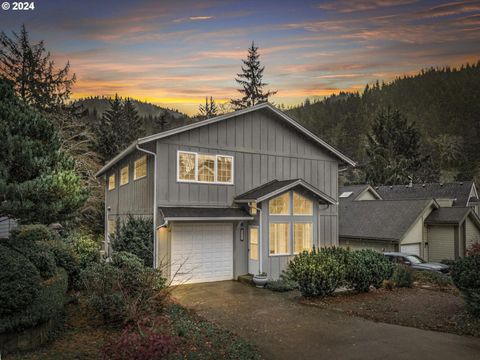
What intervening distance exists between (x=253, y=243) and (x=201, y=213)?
9.21 ft

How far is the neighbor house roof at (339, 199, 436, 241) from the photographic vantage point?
2312cm

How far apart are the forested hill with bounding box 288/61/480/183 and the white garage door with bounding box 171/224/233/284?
62.2 meters

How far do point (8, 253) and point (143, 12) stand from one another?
1071 cm

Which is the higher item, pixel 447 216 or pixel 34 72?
pixel 34 72

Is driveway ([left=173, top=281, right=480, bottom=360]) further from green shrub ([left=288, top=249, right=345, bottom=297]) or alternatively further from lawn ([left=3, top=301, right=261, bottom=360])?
green shrub ([left=288, top=249, right=345, bottom=297])

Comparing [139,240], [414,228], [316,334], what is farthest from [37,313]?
[414,228]

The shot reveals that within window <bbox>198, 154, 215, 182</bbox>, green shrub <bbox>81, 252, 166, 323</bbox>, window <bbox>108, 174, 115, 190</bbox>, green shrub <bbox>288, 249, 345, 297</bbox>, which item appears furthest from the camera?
window <bbox>108, 174, 115, 190</bbox>

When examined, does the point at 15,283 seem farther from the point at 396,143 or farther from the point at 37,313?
the point at 396,143

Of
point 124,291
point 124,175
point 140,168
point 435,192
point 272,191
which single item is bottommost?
point 124,291

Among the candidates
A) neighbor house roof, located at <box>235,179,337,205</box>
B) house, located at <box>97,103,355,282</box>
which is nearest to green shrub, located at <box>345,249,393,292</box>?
house, located at <box>97,103,355,282</box>

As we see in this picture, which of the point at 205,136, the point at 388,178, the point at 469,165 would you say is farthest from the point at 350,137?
the point at 205,136

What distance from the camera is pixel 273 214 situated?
1510cm

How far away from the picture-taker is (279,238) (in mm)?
15266

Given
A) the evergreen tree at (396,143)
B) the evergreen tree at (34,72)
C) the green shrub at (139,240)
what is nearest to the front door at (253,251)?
the green shrub at (139,240)
